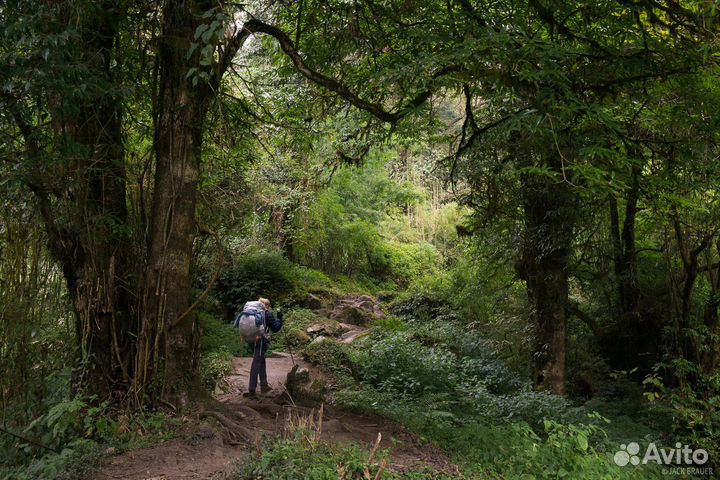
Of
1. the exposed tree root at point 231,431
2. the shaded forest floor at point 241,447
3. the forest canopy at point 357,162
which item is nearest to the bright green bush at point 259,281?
the forest canopy at point 357,162

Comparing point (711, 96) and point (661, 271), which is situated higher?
point (711, 96)

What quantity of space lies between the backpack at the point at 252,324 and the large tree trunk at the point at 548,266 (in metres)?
5.12

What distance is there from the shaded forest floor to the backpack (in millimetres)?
1227

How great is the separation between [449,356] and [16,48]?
8.92 m

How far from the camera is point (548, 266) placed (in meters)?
10.2

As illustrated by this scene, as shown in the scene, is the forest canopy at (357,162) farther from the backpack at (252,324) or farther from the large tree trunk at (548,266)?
the backpack at (252,324)

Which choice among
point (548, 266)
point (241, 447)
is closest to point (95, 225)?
point (241, 447)

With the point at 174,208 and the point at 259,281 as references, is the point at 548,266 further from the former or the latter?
the point at 259,281

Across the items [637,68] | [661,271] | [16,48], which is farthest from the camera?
[661,271]

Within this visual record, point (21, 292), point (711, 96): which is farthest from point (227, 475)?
point (711, 96)

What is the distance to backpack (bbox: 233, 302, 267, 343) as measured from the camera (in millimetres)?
8289

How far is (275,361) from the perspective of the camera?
12.6 metres

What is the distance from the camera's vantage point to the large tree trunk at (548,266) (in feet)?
31.9

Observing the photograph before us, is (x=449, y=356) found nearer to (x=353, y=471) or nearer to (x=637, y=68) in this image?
(x=637, y=68)
